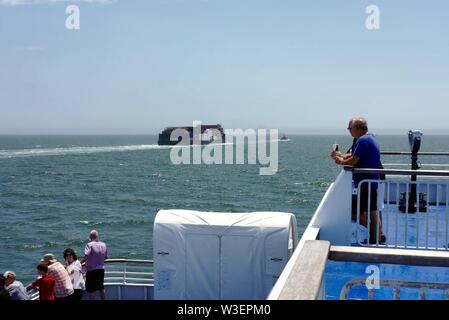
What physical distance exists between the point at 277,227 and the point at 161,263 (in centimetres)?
200

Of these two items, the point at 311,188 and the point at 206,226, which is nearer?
the point at 206,226

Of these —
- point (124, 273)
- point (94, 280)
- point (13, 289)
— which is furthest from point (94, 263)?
point (13, 289)

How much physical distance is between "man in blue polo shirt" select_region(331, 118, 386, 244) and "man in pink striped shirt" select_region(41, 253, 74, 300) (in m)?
4.78

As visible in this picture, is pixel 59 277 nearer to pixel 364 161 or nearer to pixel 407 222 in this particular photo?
pixel 364 161

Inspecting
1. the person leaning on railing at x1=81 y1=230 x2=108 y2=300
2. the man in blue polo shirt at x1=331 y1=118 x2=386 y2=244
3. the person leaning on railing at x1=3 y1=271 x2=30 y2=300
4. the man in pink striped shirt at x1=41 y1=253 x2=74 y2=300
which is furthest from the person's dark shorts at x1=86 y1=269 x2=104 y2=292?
the man in blue polo shirt at x1=331 y1=118 x2=386 y2=244

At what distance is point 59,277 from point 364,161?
17.0 ft

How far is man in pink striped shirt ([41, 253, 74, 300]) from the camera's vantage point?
8484 mm

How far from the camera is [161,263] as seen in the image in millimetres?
8547

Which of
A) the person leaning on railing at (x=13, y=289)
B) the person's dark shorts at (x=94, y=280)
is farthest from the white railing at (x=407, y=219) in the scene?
the person leaning on railing at (x=13, y=289)

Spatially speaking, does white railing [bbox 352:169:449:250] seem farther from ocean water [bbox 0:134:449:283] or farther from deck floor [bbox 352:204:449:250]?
ocean water [bbox 0:134:449:283]

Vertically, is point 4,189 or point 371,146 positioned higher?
point 371,146

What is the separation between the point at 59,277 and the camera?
335 inches
